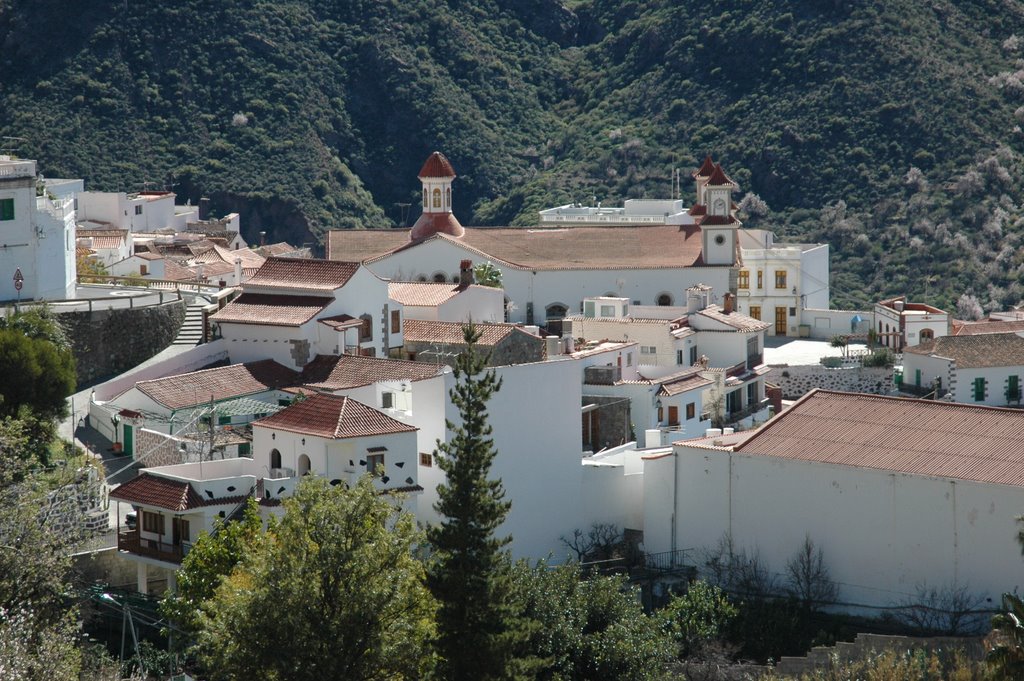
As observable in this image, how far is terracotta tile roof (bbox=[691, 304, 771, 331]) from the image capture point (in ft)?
193

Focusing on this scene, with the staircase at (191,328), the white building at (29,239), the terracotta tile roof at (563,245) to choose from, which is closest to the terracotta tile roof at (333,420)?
the staircase at (191,328)

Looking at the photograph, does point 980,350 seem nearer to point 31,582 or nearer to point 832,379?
point 832,379

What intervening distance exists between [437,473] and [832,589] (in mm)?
8086

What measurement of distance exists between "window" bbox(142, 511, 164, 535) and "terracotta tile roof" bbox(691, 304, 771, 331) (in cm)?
2613

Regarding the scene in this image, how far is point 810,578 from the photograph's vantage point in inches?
1483

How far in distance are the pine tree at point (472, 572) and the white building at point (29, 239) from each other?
1822 centimetres

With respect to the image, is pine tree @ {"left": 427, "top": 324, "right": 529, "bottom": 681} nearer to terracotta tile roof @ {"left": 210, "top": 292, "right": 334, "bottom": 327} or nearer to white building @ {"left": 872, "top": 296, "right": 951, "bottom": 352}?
terracotta tile roof @ {"left": 210, "top": 292, "right": 334, "bottom": 327}

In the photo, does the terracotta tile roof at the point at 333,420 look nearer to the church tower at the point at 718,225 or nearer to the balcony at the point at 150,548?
the balcony at the point at 150,548

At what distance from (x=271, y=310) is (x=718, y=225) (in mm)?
23822

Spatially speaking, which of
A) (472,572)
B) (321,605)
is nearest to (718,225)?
(472,572)

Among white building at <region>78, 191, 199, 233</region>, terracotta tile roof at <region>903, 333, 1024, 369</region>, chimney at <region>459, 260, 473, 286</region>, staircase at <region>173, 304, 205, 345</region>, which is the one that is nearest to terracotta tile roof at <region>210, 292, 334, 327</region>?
staircase at <region>173, 304, 205, 345</region>

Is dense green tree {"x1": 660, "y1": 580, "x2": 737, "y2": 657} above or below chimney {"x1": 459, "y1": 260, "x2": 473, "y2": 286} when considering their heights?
below

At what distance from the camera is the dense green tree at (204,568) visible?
33000 millimetres

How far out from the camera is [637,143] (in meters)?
103
